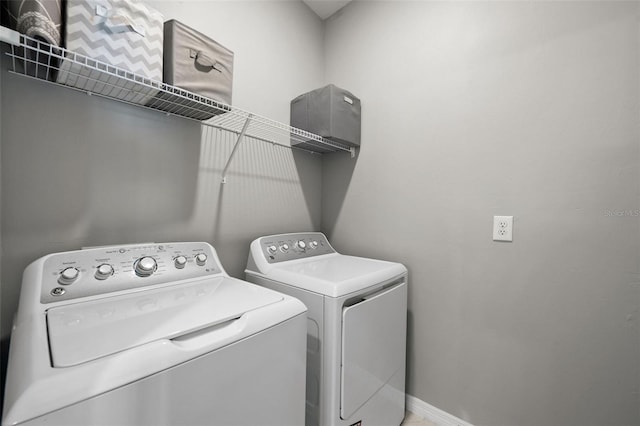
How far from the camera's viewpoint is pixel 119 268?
1.02m

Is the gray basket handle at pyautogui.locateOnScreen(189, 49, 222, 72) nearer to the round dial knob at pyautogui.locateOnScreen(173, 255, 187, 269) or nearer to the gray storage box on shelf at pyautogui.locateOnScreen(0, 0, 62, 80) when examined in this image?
the gray storage box on shelf at pyautogui.locateOnScreen(0, 0, 62, 80)

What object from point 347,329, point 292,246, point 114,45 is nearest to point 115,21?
point 114,45

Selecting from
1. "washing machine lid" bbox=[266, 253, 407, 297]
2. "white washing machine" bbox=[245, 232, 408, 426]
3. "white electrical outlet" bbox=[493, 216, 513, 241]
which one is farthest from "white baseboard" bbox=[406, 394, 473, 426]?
"white electrical outlet" bbox=[493, 216, 513, 241]

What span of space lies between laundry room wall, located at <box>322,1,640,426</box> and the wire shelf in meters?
0.93

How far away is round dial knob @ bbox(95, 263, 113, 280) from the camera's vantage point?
3.19 feet

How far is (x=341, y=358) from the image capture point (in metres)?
1.15

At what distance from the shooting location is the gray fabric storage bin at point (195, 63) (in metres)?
1.09

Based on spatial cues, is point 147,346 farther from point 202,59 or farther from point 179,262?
point 202,59

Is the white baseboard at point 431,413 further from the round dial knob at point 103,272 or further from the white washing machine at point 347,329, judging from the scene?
the round dial knob at point 103,272

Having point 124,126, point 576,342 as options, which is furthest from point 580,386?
point 124,126

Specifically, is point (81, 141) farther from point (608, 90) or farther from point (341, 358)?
point (608, 90)

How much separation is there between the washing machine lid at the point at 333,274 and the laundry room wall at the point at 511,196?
33 centimetres

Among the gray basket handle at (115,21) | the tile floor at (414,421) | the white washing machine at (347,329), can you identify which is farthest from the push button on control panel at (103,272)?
the tile floor at (414,421)

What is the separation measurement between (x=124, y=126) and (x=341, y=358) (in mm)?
1383
